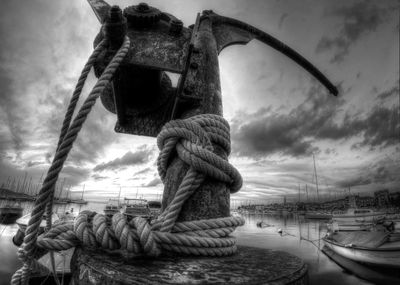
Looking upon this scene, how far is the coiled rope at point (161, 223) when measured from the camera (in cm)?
98

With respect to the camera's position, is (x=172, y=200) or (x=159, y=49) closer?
(x=172, y=200)

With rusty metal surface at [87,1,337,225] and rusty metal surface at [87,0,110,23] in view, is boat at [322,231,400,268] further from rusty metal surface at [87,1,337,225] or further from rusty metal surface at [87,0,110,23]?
rusty metal surface at [87,0,110,23]

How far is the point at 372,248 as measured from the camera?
11.4 m

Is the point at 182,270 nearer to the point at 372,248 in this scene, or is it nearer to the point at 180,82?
the point at 180,82

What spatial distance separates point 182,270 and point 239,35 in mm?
2688

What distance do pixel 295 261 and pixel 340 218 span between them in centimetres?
2984

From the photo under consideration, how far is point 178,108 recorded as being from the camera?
1.80 metres

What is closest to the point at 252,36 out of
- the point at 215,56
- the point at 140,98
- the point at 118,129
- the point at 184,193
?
the point at 215,56

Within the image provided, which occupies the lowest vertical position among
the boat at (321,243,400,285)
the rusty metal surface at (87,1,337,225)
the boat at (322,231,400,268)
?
the boat at (321,243,400,285)

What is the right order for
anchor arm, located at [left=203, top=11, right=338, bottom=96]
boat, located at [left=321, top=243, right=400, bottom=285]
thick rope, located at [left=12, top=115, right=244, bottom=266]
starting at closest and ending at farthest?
1. thick rope, located at [left=12, top=115, right=244, bottom=266]
2. anchor arm, located at [left=203, top=11, right=338, bottom=96]
3. boat, located at [left=321, top=243, right=400, bottom=285]

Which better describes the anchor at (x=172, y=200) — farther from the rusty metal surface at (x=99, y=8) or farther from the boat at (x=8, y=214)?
the boat at (x=8, y=214)

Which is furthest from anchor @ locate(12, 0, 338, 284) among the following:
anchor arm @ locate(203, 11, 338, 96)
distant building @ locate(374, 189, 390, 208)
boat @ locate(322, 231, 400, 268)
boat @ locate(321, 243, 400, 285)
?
distant building @ locate(374, 189, 390, 208)

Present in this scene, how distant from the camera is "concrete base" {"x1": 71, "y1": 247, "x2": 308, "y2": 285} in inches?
29.3

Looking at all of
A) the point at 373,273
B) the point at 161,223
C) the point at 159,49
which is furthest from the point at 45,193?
the point at 373,273
